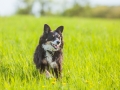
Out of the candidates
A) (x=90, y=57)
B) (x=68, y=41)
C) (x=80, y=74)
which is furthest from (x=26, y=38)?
(x=80, y=74)

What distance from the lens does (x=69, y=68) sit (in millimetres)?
6770

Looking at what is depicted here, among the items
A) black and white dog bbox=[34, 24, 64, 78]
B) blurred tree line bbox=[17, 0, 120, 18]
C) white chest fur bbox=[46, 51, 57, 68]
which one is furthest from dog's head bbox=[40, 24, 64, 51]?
blurred tree line bbox=[17, 0, 120, 18]

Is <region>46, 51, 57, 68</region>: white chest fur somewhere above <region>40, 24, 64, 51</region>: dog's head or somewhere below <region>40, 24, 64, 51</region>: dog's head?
below

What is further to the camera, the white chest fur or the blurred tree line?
→ the blurred tree line

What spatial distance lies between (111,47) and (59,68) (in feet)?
11.3

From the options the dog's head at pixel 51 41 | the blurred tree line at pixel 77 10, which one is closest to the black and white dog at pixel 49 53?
the dog's head at pixel 51 41

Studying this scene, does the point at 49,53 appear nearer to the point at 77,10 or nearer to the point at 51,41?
the point at 51,41

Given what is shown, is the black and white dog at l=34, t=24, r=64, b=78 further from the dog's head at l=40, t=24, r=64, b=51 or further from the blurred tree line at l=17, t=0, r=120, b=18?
the blurred tree line at l=17, t=0, r=120, b=18

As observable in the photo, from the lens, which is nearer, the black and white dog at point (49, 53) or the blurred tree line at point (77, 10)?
Result: the black and white dog at point (49, 53)

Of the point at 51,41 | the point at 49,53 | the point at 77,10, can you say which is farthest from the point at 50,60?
the point at 77,10

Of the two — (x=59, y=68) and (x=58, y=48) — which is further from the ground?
(x=58, y=48)

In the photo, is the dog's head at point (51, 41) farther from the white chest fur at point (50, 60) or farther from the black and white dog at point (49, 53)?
the white chest fur at point (50, 60)

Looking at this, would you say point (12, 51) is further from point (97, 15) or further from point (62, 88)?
point (97, 15)

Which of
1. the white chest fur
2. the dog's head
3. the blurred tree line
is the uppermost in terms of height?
the dog's head
